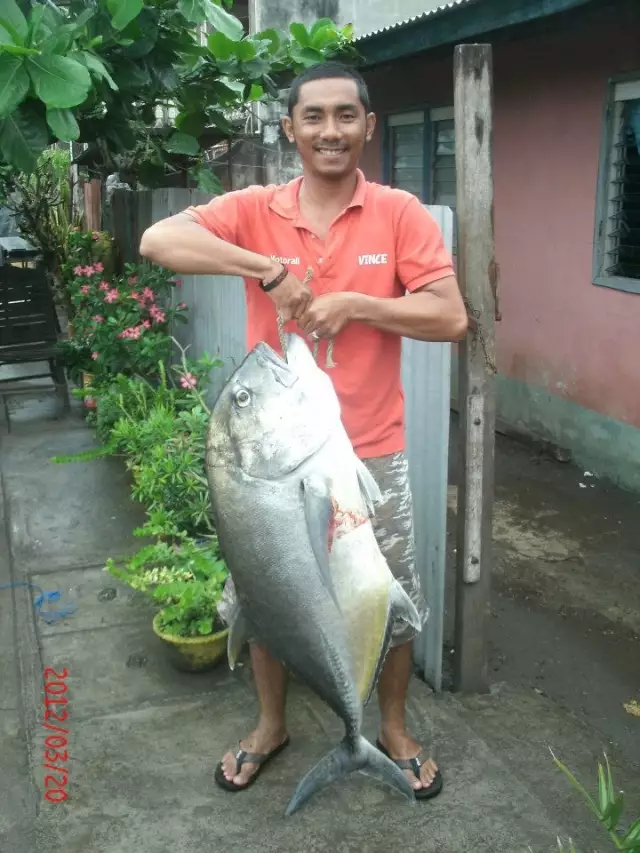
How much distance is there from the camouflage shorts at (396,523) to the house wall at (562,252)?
162 inches

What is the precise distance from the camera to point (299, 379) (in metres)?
1.97

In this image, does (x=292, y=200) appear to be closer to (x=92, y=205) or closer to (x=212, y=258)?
(x=212, y=258)

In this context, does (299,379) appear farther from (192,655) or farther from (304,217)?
(192,655)

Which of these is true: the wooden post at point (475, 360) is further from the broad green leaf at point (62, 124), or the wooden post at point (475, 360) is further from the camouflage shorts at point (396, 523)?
the broad green leaf at point (62, 124)

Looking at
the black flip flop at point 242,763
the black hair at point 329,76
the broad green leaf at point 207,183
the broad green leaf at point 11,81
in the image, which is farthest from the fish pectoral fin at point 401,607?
the broad green leaf at point 207,183

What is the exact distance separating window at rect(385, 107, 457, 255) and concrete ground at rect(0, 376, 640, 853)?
494cm

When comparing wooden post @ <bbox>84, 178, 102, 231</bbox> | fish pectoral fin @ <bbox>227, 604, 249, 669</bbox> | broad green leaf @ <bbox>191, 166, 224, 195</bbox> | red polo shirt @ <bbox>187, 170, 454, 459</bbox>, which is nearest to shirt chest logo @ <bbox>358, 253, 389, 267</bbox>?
red polo shirt @ <bbox>187, 170, 454, 459</bbox>

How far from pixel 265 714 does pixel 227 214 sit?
1666mm

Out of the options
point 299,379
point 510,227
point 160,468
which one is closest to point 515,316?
point 510,227

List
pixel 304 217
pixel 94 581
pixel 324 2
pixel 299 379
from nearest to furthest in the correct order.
Answer: pixel 299 379 < pixel 304 217 < pixel 94 581 < pixel 324 2

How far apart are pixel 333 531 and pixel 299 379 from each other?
1.33 feet

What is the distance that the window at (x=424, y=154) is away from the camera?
8414mm

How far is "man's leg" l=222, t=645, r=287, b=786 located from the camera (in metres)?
2.82

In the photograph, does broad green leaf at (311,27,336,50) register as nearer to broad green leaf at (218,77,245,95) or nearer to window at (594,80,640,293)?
broad green leaf at (218,77,245,95)
